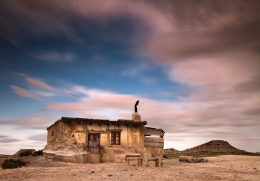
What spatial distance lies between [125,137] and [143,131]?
226cm

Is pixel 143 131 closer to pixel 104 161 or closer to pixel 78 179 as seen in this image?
pixel 104 161

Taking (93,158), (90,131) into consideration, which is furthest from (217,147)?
(93,158)

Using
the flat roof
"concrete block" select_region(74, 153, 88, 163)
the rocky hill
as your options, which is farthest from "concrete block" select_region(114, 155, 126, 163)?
the rocky hill

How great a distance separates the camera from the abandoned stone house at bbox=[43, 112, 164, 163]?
21.9 metres

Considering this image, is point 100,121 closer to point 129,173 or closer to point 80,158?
point 80,158

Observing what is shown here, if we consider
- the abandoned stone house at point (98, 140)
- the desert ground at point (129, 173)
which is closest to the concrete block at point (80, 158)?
the abandoned stone house at point (98, 140)

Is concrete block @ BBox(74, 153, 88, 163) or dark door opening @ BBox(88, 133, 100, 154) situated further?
dark door opening @ BBox(88, 133, 100, 154)

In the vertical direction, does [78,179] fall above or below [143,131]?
below

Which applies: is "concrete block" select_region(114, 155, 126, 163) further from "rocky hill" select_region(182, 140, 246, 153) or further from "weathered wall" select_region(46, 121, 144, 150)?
"rocky hill" select_region(182, 140, 246, 153)

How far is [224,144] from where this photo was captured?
44.2 m

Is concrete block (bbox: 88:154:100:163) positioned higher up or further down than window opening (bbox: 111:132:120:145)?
further down

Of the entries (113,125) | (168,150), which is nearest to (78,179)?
(113,125)

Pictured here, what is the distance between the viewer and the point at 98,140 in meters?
23.4

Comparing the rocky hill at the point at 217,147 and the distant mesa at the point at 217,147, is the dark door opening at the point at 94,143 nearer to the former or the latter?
the distant mesa at the point at 217,147
